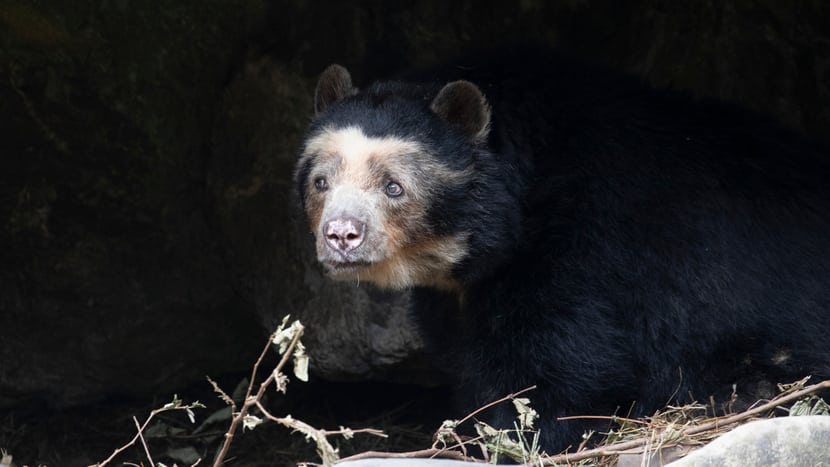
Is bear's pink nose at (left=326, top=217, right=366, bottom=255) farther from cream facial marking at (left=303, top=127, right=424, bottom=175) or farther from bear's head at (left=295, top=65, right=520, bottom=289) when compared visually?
cream facial marking at (left=303, top=127, right=424, bottom=175)

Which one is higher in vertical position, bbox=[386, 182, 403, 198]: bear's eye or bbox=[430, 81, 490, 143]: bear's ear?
bbox=[430, 81, 490, 143]: bear's ear

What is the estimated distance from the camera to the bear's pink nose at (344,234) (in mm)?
5305

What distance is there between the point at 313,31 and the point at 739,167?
3397mm

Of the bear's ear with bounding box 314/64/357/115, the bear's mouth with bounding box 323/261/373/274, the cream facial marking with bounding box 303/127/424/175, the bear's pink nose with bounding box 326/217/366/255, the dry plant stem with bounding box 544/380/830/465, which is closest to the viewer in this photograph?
the dry plant stem with bounding box 544/380/830/465

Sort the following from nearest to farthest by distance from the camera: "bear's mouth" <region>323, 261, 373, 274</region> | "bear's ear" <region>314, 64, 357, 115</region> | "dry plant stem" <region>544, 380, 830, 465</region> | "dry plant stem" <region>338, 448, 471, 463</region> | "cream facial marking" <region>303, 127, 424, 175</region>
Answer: "dry plant stem" <region>338, 448, 471, 463</region> → "dry plant stem" <region>544, 380, 830, 465</region> → "bear's mouth" <region>323, 261, 373, 274</region> → "cream facial marking" <region>303, 127, 424, 175</region> → "bear's ear" <region>314, 64, 357, 115</region>

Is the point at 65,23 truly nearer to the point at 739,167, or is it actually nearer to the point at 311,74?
the point at 311,74

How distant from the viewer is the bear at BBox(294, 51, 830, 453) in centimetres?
553

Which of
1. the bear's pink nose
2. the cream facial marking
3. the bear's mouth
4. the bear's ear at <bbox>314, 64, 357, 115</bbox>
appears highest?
the bear's ear at <bbox>314, 64, 357, 115</bbox>

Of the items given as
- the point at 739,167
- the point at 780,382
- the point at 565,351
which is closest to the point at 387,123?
the point at 565,351

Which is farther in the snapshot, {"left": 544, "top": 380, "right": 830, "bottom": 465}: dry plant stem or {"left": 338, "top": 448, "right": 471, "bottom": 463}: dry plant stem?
{"left": 544, "top": 380, "right": 830, "bottom": 465}: dry plant stem

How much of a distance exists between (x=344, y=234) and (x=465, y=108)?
3.36ft

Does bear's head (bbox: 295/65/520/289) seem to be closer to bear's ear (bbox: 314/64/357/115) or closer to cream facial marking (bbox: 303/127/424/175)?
cream facial marking (bbox: 303/127/424/175)

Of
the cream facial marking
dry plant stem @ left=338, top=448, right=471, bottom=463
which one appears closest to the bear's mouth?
the cream facial marking

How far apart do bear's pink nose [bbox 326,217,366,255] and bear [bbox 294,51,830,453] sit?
2cm
